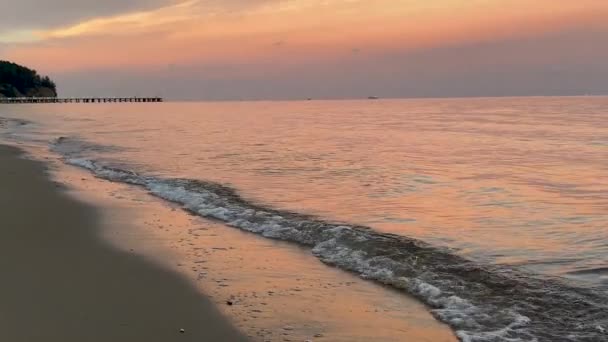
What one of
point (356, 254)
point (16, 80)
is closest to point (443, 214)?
point (356, 254)

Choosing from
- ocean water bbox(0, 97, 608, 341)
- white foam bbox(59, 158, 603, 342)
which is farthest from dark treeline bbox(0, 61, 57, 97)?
white foam bbox(59, 158, 603, 342)

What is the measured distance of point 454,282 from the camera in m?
7.32

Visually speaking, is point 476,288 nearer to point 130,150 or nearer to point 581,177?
point 581,177

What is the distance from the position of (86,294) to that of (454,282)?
4.24 m

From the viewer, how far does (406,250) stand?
348 inches

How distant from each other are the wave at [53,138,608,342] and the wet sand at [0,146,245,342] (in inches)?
93.9

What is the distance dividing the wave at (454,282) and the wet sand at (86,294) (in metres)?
2.39

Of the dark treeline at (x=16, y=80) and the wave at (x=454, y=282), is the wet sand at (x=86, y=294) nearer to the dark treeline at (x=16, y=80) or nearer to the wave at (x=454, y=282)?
the wave at (x=454, y=282)

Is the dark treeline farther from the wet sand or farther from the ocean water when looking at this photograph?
the wet sand

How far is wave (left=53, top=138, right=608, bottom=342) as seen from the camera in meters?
5.84

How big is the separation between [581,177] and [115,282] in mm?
14243

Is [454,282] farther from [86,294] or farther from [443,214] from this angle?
[443,214]

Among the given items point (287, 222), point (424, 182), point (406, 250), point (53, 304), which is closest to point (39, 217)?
point (287, 222)

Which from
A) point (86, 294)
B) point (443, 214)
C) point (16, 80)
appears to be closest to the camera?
point (86, 294)
